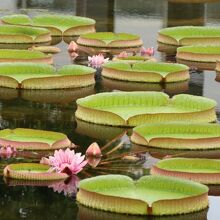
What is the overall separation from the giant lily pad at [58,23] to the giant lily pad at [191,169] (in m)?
5.15

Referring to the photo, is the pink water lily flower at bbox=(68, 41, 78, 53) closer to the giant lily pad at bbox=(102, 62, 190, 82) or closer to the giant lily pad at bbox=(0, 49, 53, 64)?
the giant lily pad at bbox=(0, 49, 53, 64)

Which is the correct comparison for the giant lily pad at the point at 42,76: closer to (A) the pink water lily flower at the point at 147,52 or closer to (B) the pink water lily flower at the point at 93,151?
(A) the pink water lily flower at the point at 147,52

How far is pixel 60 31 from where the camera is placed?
1098cm

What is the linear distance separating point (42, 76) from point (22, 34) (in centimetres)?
215

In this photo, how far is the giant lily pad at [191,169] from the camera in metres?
5.75

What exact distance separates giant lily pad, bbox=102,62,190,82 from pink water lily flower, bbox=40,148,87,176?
2718mm

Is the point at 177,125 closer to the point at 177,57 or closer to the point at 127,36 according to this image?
the point at 177,57

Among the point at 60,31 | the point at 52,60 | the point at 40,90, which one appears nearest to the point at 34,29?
the point at 60,31

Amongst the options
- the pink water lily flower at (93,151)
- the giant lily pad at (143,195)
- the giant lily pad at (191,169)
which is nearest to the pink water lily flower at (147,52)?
the pink water lily flower at (93,151)

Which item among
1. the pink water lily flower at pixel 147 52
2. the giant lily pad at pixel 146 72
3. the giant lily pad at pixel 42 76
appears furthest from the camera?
the pink water lily flower at pixel 147 52

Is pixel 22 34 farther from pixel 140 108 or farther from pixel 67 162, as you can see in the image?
pixel 67 162

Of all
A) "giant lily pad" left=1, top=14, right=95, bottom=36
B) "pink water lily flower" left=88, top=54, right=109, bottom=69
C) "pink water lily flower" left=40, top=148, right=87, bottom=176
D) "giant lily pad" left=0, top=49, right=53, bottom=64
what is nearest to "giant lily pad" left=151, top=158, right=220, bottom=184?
"pink water lily flower" left=40, top=148, right=87, bottom=176

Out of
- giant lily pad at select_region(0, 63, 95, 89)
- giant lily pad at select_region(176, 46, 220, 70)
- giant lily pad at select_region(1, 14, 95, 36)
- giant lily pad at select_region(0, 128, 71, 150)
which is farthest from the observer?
giant lily pad at select_region(1, 14, 95, 36)

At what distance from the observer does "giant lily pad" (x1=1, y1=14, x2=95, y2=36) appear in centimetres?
1097
